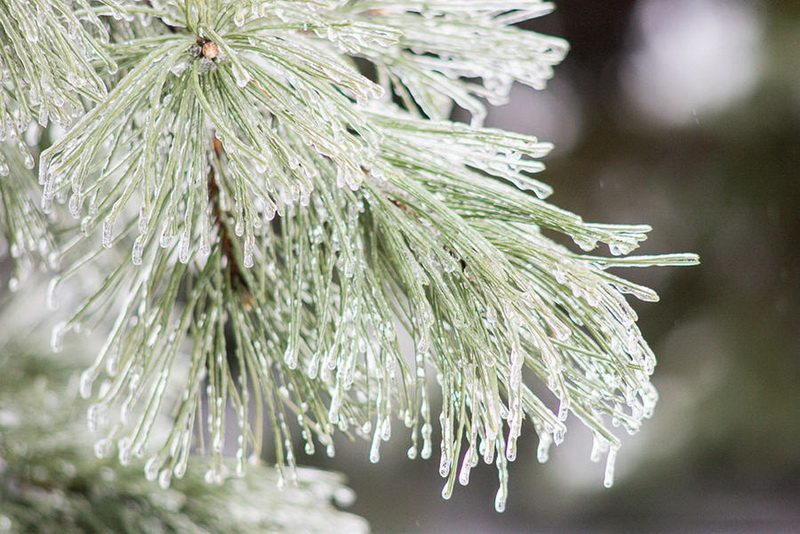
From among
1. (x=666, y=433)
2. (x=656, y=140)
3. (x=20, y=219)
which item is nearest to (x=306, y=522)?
(x=20, y=219)

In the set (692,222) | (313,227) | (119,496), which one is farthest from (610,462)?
(692,222)

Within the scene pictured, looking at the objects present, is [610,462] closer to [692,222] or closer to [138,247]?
[138,247]

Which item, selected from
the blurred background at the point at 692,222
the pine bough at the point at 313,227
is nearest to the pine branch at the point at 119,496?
the pine bough at the point at 313,227

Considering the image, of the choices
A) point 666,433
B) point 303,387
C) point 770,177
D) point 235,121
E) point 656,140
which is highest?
point 235,121

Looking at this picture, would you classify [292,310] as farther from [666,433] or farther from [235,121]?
[666,433]

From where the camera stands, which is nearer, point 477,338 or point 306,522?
point 477,338

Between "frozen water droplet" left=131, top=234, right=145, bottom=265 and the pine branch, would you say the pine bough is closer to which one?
"frozen water droplet" left=131, top=234, right=145, bottom=265

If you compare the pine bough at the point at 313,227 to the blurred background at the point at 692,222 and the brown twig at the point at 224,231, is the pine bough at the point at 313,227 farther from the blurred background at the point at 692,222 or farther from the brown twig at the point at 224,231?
the blurred background at the point at 692,222
